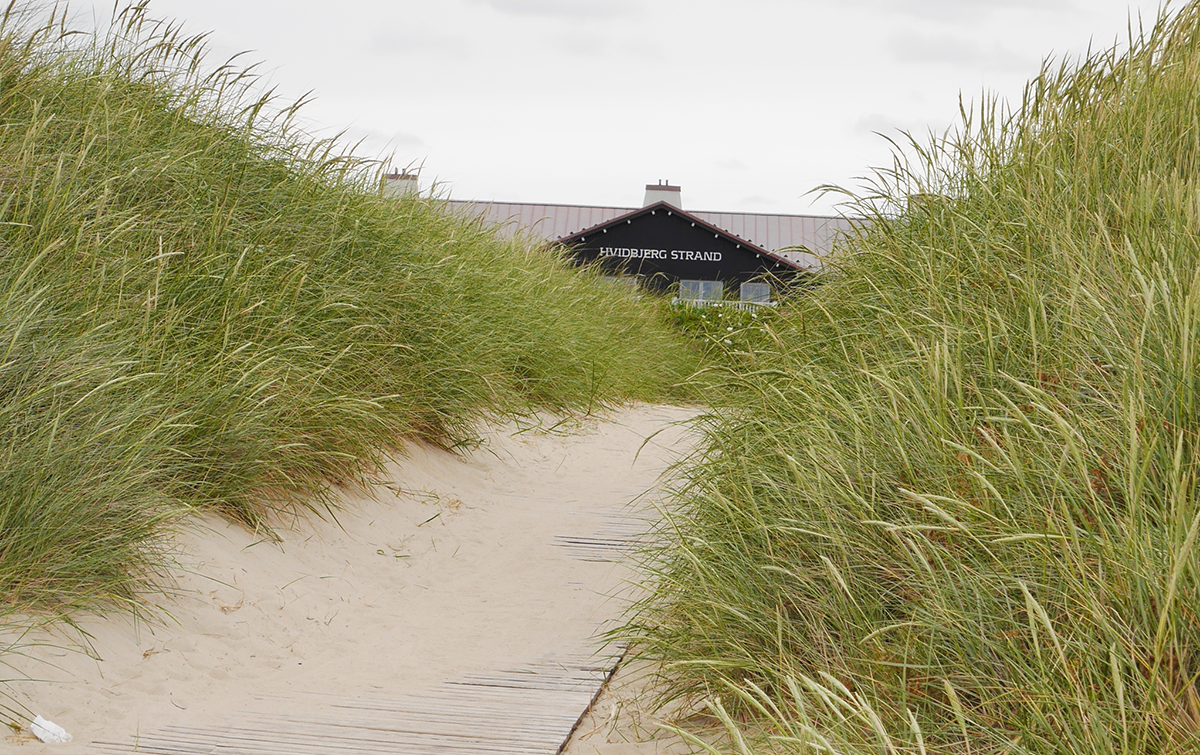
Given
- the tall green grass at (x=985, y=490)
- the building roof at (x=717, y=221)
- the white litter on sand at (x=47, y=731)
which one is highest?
the building roof at (x=717, y=221)

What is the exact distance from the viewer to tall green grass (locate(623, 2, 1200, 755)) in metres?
2.12

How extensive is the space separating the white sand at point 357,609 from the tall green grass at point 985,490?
83cm

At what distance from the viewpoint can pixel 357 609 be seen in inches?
170

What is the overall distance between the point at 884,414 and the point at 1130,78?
2608mm

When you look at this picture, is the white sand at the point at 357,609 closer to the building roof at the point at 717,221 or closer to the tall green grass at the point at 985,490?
the tall green grass at the point at 985,490

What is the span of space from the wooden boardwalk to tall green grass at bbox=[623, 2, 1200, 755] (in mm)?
335

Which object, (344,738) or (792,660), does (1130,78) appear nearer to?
(792,660)

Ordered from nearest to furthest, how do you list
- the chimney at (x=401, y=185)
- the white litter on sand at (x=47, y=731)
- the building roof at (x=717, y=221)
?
the white litter on sand at (x=47, y=731)
the chimney at (x=401, y=185)
the building roof at (x=717, y=221)

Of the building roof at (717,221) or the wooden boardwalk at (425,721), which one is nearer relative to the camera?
the wooden boardwalk at (425,721)

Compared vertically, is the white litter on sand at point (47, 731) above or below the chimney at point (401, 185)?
below

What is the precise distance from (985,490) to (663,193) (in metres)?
26.7

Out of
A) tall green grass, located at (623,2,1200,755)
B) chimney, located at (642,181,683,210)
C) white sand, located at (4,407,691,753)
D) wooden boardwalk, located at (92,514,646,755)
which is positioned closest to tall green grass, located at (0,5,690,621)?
white sand, located at (4,407,691,753)

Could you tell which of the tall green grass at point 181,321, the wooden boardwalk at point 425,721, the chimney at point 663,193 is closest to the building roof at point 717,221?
the chimney at point 663,193

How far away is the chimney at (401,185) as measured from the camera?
7551 millimetres
